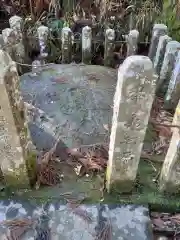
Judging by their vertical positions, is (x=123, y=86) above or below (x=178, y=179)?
above

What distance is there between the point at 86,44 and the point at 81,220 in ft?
7.20

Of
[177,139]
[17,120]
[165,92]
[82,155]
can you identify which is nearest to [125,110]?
[177,139]

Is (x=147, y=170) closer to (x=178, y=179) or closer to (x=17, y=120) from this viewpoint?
(x=178, y=179)

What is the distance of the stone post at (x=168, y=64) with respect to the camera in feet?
10.8

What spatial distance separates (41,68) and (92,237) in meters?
2.16

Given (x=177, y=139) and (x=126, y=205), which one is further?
(x=126, y=205)

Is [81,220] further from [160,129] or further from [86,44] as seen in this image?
[86,44]

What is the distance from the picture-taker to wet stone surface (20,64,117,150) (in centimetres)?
307

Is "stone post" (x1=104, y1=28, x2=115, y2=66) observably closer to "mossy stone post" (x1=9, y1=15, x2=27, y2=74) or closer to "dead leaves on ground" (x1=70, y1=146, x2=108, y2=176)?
"mossy stone post" (x1=9, y1=15, x2=27, y2=74)

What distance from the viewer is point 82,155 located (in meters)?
2.81

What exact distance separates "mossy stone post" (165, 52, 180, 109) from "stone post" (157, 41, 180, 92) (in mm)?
114

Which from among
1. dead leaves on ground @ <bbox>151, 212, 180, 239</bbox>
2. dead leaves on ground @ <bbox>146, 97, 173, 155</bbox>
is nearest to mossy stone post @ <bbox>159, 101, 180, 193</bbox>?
dead leaves on ground @ <bbox>151, 212, 180, 239</bbox>

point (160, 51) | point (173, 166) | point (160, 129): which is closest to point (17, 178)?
point (173, 166)

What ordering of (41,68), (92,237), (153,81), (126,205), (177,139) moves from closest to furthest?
1. (153,81)
2. (177,139)
3. (92,237)
4. (126,205)
5. (41,68)
